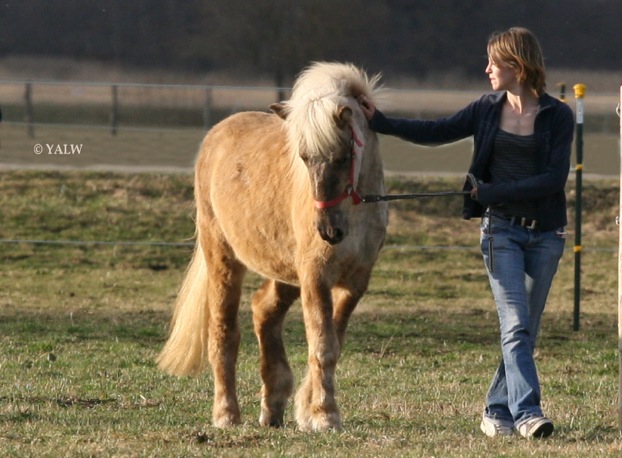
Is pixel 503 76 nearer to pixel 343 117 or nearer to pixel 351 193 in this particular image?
pixel 343 117

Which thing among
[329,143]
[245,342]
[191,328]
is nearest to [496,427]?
[329,143]

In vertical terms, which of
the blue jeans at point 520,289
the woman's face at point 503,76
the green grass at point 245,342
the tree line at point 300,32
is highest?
the tree line at point 300,32

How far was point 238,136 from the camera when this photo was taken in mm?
6926

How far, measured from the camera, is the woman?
5473 millimetres

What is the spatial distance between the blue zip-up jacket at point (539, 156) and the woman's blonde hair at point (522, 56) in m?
0.11

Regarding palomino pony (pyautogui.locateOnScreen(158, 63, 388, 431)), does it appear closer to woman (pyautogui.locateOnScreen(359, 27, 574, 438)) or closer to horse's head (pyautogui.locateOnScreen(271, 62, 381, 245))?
horse's head (pyautogui.locateOnScreen(271, 62, 381, 245))

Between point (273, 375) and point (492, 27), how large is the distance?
83.5 feet

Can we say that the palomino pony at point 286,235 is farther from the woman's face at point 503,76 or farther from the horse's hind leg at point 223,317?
the woman's face at point 503,76

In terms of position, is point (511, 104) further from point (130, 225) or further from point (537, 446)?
point (130, 225)

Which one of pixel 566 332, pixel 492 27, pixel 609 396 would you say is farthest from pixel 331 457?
pixel 492 27

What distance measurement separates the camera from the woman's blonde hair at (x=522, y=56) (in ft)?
17.8

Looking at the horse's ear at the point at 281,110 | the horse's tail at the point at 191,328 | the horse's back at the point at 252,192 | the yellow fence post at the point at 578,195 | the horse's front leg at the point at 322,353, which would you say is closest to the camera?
the horse's front leg at the point at 322,353

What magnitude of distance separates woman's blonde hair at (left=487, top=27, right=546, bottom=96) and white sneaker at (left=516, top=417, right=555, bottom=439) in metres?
1.56

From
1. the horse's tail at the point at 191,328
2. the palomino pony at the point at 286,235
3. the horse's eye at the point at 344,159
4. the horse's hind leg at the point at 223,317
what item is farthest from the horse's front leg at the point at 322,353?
the horse's tail at the point at 191,328
